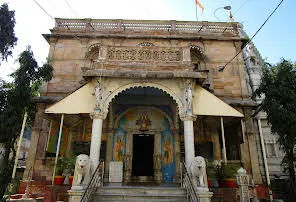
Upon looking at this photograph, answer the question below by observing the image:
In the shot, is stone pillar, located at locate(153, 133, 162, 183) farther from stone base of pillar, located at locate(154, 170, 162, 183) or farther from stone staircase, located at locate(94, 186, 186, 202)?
stone staircase, located at locate(94, 186, 186, 202)

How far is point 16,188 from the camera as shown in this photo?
10102 millimetres

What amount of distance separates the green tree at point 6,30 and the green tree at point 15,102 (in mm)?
1238

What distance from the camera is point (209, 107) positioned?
9.71 meters

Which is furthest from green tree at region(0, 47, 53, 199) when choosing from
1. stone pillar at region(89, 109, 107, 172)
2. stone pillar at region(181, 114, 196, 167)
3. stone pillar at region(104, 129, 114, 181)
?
Result: stone pillar at region(181, 114, 196, 167)

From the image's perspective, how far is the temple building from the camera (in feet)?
31.4

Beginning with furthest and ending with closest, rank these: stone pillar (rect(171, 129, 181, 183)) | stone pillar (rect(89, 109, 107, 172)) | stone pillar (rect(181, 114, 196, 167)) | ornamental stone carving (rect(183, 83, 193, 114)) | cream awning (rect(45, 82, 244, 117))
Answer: stone pillar (rect(171, 129, 181, 183)) < cream awning (rect(45, 82, 244, 117)) < ornamental stone carving (rect(183, 83, 193, 114)) < stone pillar (rect(181, 114, 196, 167)) < stone pillar (rect(89, 109, 107, 172))

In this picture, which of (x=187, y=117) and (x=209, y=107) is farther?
(x=209, y=107)

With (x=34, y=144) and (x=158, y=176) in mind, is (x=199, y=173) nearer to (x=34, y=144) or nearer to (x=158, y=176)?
(x=158, y=176)

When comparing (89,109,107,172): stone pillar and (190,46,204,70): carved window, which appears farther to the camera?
(190,46,204,70): carved window

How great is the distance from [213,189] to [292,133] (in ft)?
14.8

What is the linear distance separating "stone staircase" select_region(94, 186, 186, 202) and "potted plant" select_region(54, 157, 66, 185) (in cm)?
246

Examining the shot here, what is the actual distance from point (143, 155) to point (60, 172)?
569cm

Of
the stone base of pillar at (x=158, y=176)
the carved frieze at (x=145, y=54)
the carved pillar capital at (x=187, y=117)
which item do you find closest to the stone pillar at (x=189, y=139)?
the carved pillar capital at (x=187, y=117)

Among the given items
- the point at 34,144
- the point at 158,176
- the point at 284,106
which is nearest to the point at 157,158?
the point at 158,176
